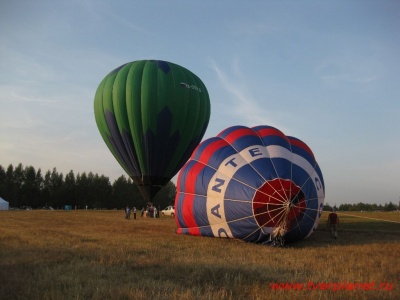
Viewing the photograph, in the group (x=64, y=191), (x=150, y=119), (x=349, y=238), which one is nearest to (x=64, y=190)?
(x=64, y=191)

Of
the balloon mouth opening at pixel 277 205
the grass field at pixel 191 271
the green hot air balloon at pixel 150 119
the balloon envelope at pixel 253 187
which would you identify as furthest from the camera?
the green hot air balloon at pixel 150 119

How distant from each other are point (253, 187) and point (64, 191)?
7395 centimetres

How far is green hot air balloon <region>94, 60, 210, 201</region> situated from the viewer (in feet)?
62.5

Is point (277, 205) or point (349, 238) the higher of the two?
point (277, 205)

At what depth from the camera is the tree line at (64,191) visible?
253 ft

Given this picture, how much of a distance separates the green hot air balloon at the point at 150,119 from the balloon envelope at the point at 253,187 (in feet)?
21.8

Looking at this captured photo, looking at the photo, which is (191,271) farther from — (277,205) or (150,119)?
(150,119)

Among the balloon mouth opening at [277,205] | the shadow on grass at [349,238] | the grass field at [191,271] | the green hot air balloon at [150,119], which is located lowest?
the grass field at [191,271]

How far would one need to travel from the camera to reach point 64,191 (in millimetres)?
78625

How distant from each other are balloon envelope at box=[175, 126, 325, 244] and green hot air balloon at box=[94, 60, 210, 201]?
6646 mm

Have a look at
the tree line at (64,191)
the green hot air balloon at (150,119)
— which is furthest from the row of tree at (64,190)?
the green hot air balloon at (150,119)

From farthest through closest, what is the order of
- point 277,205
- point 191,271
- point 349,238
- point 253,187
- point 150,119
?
point 150,119
point 349,238
point 253,187
point 277,205
point 191,271

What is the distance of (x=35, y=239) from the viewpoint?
11.0m

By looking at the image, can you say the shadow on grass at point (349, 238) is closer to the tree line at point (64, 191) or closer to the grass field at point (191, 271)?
the grass field at point (191, 271)
